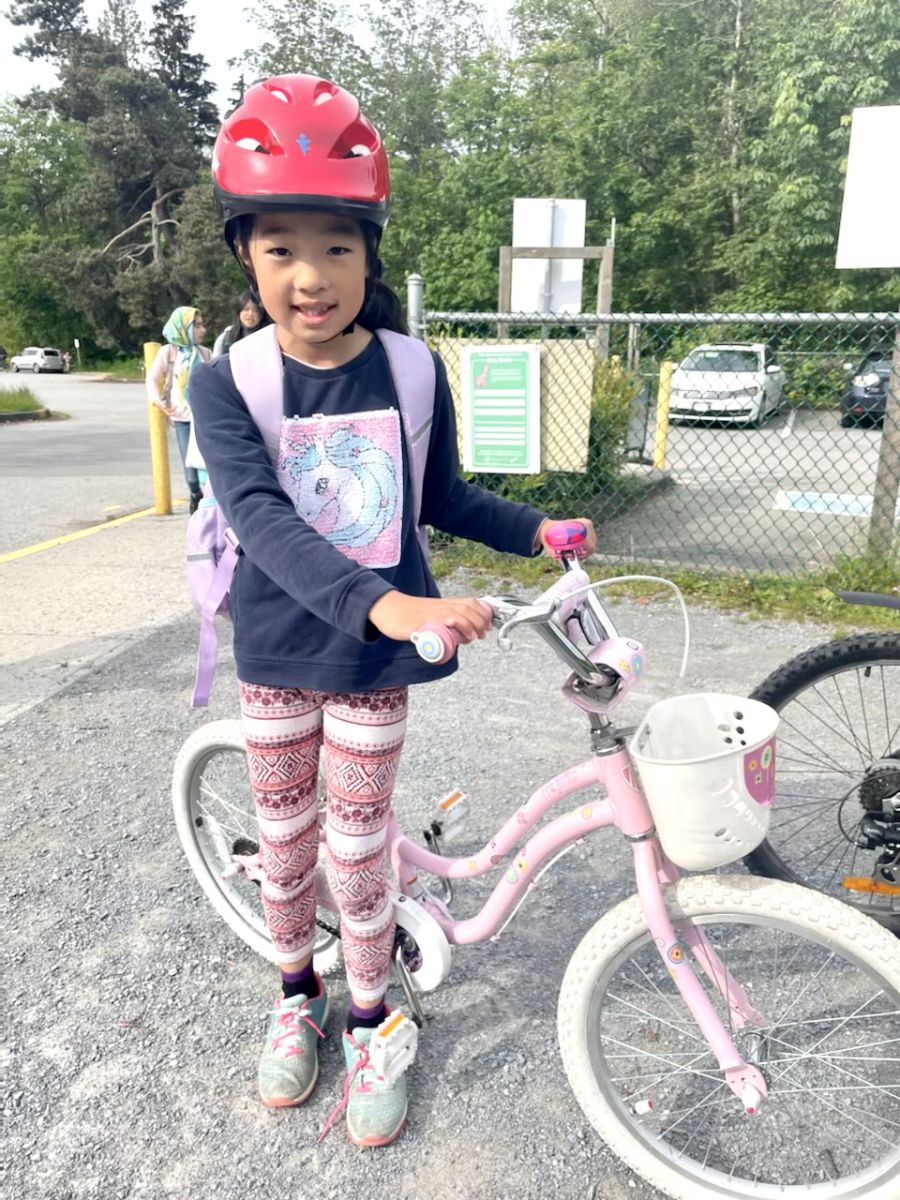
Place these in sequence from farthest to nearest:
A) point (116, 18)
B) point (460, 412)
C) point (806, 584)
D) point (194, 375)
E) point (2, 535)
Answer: point (116, 18), point (2, 535), point (460, 412), point (806, 584), point (194, 375)

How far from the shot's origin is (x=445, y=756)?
3.49 m

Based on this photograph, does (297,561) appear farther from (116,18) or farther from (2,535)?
(116,18)

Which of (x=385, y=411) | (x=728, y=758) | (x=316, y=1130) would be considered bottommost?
(x=316, y=1130)

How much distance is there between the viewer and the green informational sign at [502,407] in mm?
5449

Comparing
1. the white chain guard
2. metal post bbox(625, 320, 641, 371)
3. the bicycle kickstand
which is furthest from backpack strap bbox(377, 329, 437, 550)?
metal post bbox(625, 320, 641, 371)

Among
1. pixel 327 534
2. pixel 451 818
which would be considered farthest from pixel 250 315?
pixel 451 818

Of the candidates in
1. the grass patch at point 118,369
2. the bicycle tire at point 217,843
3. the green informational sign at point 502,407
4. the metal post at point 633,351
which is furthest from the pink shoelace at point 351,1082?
the grass patch at point 118,369

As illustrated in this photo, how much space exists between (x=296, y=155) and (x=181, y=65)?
59.4 meters

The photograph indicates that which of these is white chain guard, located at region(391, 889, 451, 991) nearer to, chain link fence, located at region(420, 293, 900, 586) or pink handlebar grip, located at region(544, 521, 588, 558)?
pink handlebar grip, located at region(544, 521, 588, 558)

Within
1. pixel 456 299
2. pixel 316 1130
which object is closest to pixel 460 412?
pixel 316 1130

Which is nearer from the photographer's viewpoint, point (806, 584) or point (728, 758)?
point (728, 758)

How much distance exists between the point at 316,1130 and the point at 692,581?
13.7ft

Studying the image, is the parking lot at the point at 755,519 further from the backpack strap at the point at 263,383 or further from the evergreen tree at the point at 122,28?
the evergreen tree at the point at 122,28

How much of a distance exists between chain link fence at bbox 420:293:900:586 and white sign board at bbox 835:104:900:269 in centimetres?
40
